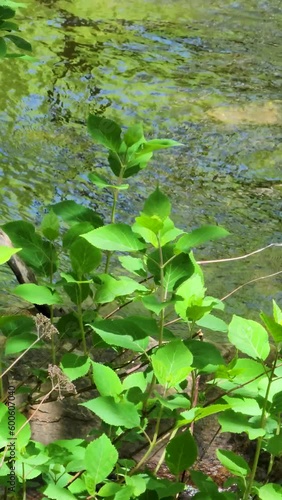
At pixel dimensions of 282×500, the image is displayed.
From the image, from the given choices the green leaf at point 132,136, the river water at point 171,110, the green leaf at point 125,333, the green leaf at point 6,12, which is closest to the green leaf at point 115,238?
the green leaf at point 125,333

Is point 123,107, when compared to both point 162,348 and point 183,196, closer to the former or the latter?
point 183,196

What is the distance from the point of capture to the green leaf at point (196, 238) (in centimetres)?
117

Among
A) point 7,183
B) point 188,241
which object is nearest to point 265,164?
point 7,183

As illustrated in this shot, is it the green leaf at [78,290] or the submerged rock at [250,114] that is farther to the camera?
the submerged rock at [250,114]

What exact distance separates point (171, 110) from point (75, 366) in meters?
3.32

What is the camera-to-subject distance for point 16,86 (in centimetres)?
439

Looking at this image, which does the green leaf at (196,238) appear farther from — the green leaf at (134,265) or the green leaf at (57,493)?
the green leaf at (57,493)

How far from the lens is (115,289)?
4.00 ft

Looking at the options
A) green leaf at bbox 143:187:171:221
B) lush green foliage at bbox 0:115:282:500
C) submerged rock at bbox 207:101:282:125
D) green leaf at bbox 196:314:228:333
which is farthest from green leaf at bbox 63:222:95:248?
submerged rock at bbox 207:101:282:125

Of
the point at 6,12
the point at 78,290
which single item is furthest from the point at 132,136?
the point at 6,12

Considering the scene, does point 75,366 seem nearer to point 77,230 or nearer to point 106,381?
point 106,381

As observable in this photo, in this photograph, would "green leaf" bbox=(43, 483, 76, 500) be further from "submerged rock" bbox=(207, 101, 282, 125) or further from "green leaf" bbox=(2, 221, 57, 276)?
"submerged rock" bbox=(207, 101, 282, 125)

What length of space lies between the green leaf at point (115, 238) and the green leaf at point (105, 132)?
0.66 feet

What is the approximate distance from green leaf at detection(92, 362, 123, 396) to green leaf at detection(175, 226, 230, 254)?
195 millimetres
